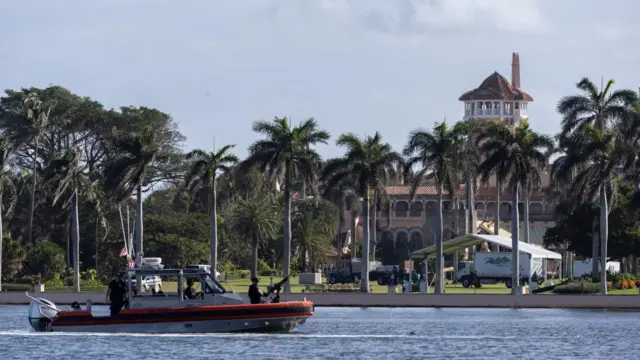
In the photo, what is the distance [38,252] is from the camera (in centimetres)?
10550

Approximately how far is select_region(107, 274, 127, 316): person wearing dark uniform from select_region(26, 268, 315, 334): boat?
17 cm

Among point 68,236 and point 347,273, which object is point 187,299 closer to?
point 347,273

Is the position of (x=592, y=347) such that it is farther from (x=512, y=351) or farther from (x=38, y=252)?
(x=38, y=252)

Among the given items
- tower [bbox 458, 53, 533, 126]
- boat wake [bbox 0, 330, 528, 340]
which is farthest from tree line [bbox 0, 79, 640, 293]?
tower [bbox 458, 53, 533, 126]

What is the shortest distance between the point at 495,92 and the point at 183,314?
467 ft

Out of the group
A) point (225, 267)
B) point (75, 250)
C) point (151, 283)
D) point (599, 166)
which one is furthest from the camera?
point (225, 267)

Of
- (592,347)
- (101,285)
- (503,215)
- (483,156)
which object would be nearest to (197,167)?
(101,285)

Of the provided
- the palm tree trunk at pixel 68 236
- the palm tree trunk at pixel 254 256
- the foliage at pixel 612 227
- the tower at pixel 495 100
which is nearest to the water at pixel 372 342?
the palm tree trunk at pixel 254 256

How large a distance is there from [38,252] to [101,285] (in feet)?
28.6

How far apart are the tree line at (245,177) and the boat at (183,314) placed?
113ft

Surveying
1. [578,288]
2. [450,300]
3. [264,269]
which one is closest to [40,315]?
[450,300]

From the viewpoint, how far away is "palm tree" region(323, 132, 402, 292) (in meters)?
90.6

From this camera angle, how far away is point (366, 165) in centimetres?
9075

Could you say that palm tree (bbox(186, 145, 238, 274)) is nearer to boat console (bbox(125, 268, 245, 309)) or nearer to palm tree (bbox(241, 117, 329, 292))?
palm tree (bbox(241, 117, 329, 292))
